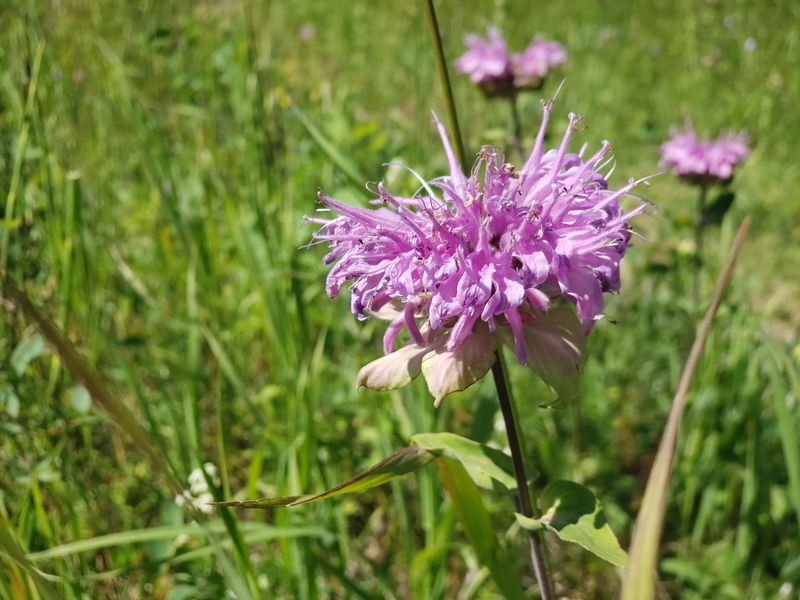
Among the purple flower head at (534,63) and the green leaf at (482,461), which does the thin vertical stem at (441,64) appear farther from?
the purple flower head at (534,63)

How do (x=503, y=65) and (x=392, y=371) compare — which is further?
(x=503, y=65)

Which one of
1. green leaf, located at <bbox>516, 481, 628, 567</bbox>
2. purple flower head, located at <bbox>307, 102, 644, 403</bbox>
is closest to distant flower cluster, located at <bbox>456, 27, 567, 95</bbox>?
purple flower head, located at <bbox>307, 102, 644, 403</bbox>

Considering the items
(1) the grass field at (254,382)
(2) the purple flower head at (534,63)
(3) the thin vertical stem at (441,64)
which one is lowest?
(1) the grass field at (254,382)

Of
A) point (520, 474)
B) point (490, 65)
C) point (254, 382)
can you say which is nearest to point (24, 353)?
point (254, 382)

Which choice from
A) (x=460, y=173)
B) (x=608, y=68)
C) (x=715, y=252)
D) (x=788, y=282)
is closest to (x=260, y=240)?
(x=460, y=173)

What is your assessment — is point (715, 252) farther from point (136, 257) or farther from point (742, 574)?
point (136, 257)

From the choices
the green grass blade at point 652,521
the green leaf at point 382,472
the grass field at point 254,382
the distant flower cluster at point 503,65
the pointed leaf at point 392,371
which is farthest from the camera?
the distant flower cluster at point 503,65

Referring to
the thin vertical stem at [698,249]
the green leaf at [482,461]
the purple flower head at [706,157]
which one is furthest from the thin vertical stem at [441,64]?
the purple flower head at [706,157]

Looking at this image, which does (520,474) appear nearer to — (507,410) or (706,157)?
(507,410)
